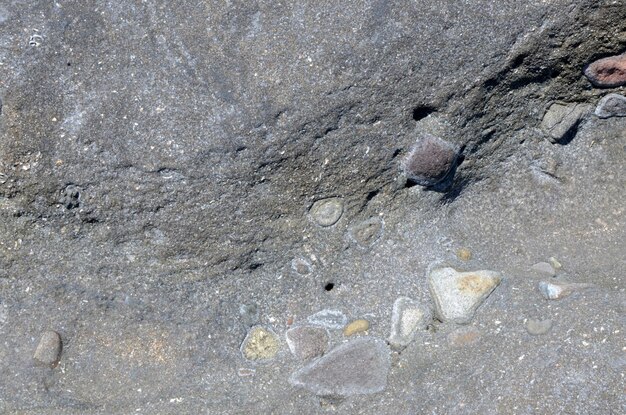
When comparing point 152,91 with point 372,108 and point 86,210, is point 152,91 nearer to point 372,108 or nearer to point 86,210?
point 86,210

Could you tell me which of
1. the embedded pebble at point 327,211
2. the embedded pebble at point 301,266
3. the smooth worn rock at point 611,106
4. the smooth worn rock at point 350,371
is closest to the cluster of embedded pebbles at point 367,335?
the smooth worn rock at point 350,371

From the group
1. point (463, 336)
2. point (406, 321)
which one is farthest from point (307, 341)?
point (463, 336)

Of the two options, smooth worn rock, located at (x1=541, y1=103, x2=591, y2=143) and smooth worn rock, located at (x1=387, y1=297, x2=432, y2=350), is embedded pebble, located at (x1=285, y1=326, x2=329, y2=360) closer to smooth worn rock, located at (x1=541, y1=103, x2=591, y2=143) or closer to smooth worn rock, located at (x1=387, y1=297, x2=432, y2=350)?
smooth worn rock, located at (x1=387, y1=297, x2=432, y2=350)

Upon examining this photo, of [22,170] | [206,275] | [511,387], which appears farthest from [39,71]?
[511,387]

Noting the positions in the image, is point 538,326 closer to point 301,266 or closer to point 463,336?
point 463,336

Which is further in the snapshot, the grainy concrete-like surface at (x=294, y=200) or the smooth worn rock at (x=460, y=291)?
the smooth worn rock at (x=460, y=291)

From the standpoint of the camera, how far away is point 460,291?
1616mm

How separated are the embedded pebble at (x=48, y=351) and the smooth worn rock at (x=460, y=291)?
855 mm

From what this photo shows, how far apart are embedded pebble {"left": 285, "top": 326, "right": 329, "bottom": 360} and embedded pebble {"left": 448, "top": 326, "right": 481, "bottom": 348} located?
0.93 ft

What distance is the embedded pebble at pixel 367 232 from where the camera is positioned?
1667mm

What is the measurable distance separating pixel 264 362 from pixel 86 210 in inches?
20.5

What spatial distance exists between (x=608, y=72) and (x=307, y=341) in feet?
3.00

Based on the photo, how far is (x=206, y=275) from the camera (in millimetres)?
1639

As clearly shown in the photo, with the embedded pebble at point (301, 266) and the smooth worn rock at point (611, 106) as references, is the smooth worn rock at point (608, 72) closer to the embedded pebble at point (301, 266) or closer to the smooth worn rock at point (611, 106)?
the smooth worn rock at point (611, 106)
